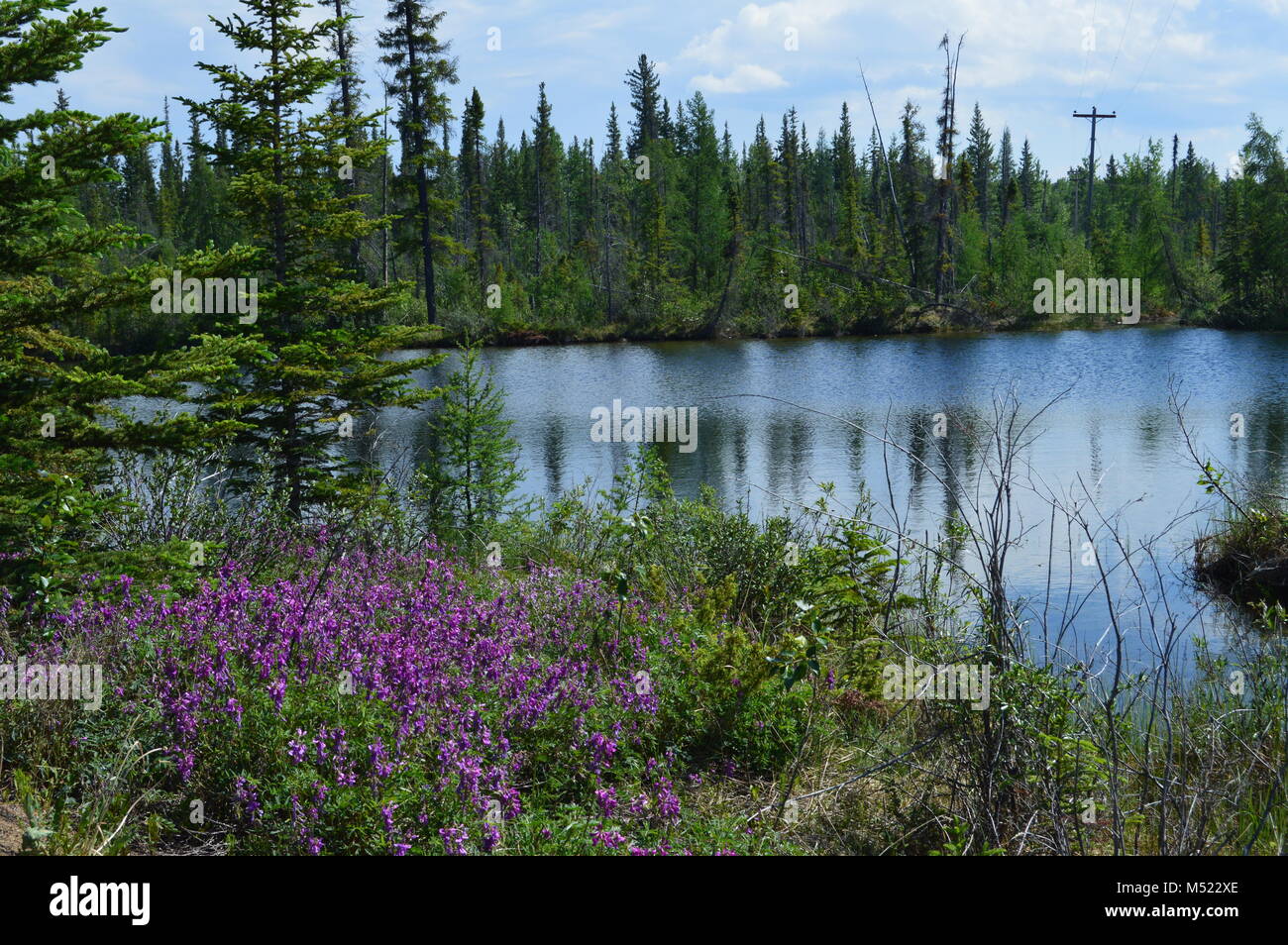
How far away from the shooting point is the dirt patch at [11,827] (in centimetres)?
361

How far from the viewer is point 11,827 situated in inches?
151

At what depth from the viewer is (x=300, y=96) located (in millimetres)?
11586

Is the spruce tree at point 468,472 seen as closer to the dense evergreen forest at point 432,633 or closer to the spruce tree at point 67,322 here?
the dense evergreen forest at point 432,633

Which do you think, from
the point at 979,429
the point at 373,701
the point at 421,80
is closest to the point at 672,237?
the point at 421,80

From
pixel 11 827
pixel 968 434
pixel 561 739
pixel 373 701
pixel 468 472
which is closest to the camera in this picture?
pixel 11 827

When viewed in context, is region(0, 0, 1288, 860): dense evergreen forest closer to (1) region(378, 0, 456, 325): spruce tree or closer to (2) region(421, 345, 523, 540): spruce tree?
(2) region(421, 345, 523, 540): spruce tree

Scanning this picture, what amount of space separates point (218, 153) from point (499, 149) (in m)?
85.8

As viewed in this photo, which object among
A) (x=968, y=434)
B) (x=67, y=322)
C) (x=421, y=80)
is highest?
(x=421, y=80)

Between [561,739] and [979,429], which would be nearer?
[561,739]

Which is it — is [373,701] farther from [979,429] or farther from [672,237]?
[672,237]

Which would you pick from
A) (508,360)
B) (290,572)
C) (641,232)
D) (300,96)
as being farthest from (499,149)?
(290,572)

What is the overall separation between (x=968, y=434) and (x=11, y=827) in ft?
18.0

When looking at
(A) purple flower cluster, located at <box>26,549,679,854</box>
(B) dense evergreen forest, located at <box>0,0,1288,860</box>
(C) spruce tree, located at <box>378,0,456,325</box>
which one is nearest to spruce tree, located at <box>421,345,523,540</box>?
(B) dense evergreen forest, located at <box>0,0,1288,860</box>
